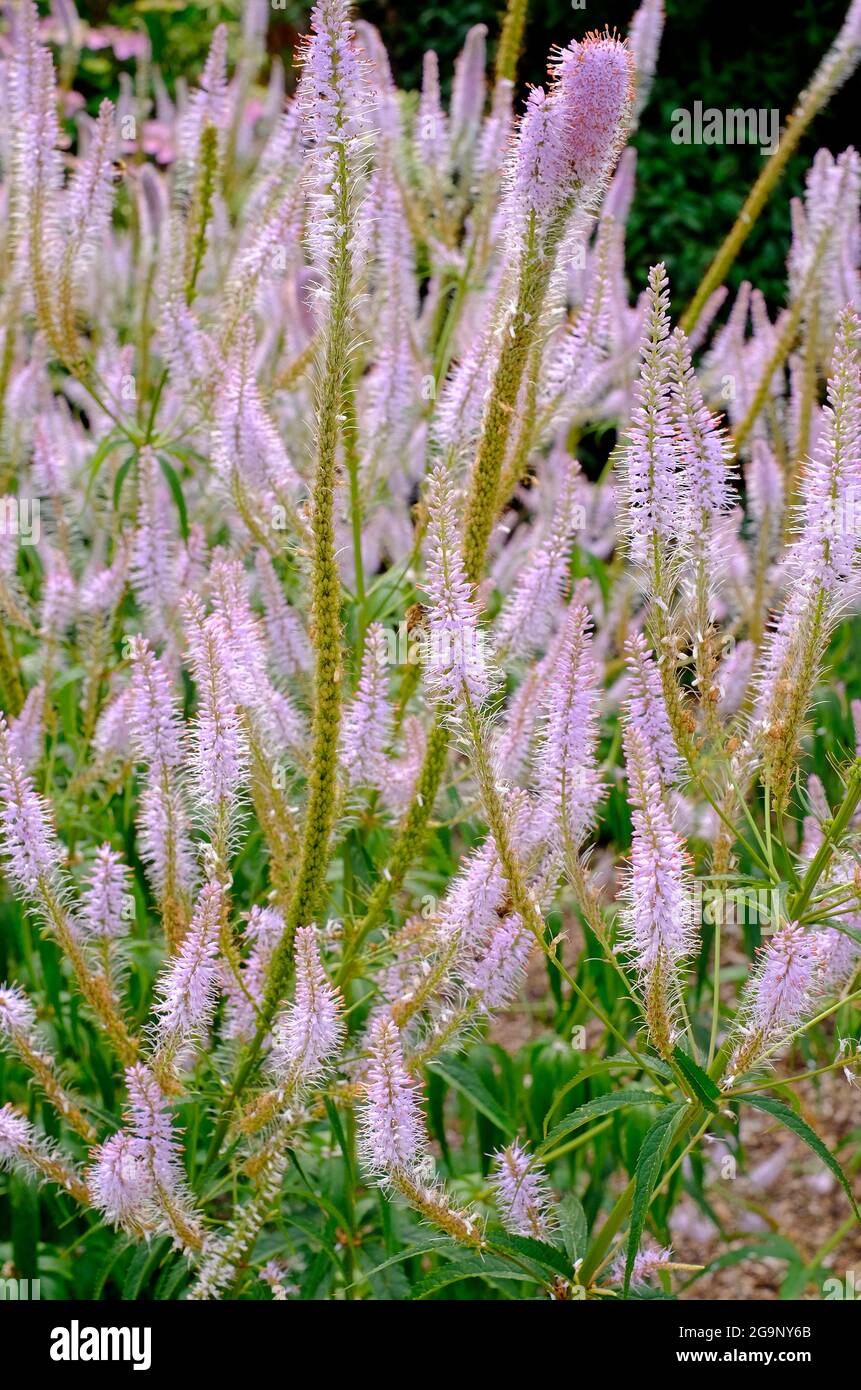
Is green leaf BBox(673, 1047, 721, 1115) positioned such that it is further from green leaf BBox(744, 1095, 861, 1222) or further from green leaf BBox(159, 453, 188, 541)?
green leaf BBox(159, 453, 188, 541)

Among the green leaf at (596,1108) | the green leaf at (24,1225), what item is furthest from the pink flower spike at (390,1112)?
the green leaf at (24,1225)

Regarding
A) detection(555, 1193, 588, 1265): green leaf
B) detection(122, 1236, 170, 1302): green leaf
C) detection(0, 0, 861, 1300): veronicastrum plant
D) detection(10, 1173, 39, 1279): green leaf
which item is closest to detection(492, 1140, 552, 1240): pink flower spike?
detection(0, 0, 861, 1300): veronicastrum plant

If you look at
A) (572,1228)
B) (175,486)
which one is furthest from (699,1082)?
(175,486)

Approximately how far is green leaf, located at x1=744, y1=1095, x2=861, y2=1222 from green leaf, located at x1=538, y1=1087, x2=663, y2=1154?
0.14 metres

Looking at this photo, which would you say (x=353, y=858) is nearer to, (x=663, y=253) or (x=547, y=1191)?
(x=547, y=1191)

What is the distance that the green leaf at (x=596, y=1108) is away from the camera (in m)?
1.81

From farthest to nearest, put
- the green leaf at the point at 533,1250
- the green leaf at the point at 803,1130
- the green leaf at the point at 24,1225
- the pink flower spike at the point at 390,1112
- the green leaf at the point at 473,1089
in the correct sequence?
1. the green leaf at the point at 24,1225
2. the green leaf at the point at 473,1089
3. the green leaf at the point at 533,1250
4. the pink flower spike at the point at 390,1112
5. the green leaf at the point at 803,1130

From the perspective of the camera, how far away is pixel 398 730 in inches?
111

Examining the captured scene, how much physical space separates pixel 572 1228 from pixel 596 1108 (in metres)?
0.52

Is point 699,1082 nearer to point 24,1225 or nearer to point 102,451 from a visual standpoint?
point 24,1225

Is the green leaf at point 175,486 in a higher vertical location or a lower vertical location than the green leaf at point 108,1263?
higher

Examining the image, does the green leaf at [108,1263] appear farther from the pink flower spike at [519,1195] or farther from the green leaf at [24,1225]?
the pink flower spike at [519,1195]

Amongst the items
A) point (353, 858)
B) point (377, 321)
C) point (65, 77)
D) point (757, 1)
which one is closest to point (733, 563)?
point (377, 321)
